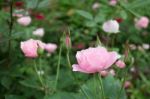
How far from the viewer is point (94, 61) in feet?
4.04

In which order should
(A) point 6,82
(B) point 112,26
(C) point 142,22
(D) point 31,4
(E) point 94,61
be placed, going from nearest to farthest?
(E) point 94,61, (A) point 6,82, (D) point 31,4, (B) point 112,26, (C) point 142,22

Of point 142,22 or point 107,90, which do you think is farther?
point 142,22

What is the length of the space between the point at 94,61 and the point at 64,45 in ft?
0.71

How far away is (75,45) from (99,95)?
5.88 ft

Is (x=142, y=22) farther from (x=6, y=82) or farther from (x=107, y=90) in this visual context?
(x=107, y=90)

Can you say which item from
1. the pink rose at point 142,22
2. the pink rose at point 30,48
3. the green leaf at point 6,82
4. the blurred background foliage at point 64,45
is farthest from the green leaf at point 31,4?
the pink rose at point 142,22

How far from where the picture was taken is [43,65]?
8.96ft

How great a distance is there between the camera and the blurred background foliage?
1777mm

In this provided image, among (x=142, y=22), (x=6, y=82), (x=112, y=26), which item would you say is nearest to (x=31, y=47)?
(x=6, y=82)

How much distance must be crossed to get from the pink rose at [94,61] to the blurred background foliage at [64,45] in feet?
0.38

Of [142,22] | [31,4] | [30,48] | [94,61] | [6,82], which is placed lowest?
[142,22]

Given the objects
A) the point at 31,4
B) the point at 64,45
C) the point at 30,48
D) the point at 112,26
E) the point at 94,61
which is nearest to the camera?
the point at 94,61

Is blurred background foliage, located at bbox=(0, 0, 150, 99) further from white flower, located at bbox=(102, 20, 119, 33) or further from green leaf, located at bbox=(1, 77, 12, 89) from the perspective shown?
white flower, located at bbox=(102, 20, 119, 33)

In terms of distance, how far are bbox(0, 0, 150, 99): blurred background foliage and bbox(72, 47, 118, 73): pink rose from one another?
0.12 m
